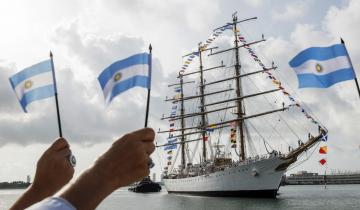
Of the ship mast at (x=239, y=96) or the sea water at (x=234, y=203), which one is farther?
the ship mast at (x=239, y=96)

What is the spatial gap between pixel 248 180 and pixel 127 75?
53.5 metres

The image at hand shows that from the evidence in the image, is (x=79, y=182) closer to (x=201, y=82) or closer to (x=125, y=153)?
(x=125, y=153)

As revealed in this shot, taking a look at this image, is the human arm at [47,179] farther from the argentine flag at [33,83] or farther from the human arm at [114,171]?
the argentine flag at [33,83]

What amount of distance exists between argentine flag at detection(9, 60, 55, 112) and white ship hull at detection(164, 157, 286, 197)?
1995 inches

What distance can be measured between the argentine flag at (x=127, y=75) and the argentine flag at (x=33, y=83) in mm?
522

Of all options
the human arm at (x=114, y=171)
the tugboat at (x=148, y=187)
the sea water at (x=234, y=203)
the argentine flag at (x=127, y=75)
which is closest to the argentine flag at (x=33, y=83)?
the argentine flag at (x=127, y=75)

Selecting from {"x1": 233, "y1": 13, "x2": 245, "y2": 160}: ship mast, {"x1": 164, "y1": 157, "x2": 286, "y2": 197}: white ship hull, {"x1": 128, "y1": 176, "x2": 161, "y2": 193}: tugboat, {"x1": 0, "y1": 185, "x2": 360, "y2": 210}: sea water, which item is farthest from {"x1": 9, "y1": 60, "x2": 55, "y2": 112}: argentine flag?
{"x1": 128, "y1": 176, "x2": 161, "y2": 193}: tugboat

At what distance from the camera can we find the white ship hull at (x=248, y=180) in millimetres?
53938

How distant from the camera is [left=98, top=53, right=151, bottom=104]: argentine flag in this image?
3852 millimetres

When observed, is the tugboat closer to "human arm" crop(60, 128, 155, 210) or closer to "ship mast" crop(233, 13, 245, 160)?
"ship mast" crop(233, 13, 245, 160)

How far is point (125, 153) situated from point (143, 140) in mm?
96

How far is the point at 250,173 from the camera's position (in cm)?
5503

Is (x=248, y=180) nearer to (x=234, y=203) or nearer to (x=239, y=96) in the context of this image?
(x=234, y=203)

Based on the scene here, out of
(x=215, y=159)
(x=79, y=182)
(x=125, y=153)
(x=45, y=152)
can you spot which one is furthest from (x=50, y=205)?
(x=215, y=159)
